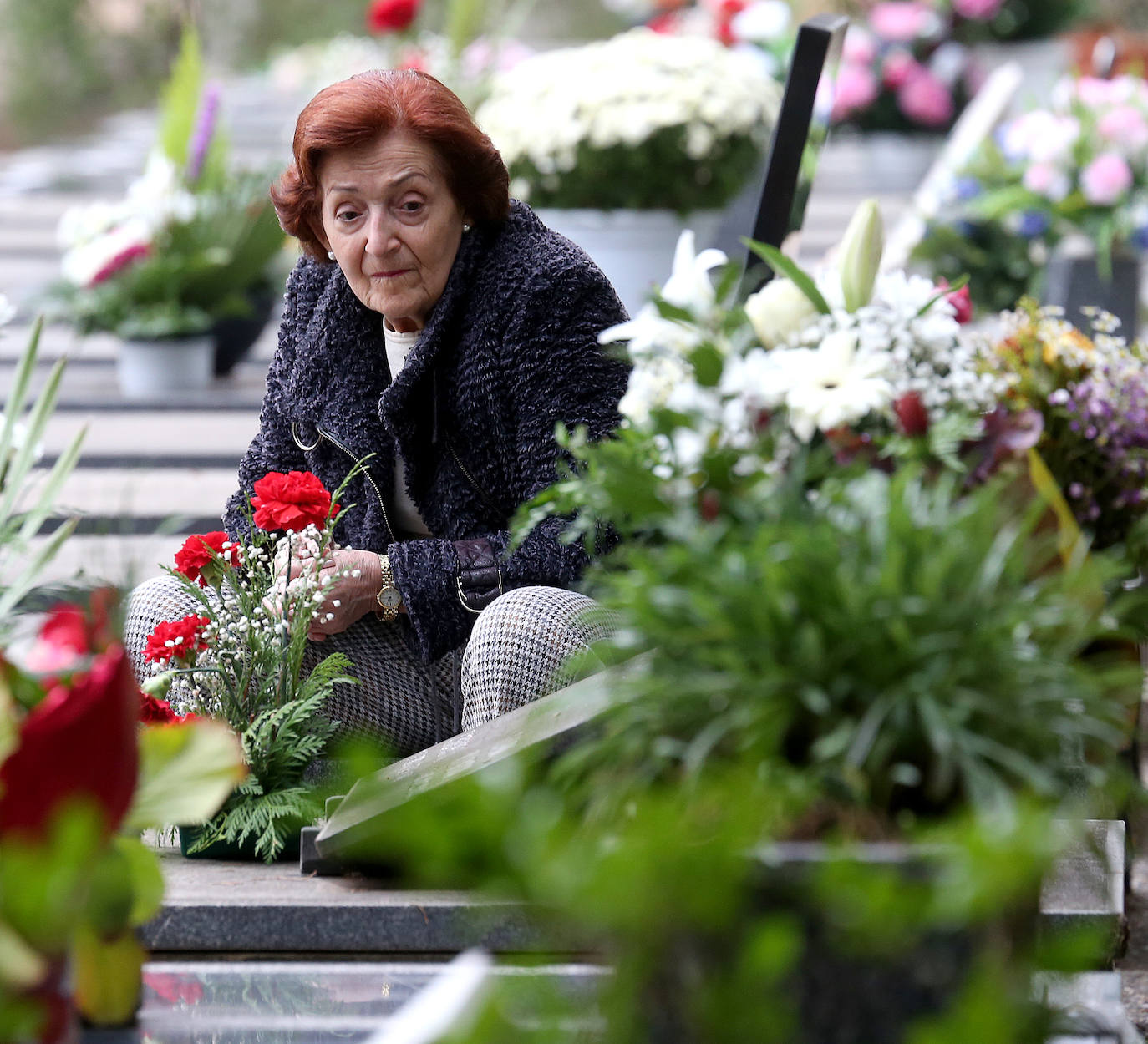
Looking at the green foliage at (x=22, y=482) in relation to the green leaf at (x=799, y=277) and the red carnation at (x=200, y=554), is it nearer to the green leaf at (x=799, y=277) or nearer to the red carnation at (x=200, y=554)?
the red carnation at (x=200, y=554)

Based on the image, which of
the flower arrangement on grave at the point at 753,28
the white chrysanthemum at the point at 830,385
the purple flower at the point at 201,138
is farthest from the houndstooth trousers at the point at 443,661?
the flower arrangement on grave at the point at 753,28

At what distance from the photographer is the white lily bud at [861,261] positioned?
4.98 ft

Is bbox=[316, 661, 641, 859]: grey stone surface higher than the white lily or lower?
lower

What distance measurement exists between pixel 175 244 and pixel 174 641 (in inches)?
135

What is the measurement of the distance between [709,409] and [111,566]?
1.99 meters

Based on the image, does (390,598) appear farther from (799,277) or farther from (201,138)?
(201,138)

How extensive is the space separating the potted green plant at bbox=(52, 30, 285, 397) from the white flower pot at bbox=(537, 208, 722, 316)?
1.27m

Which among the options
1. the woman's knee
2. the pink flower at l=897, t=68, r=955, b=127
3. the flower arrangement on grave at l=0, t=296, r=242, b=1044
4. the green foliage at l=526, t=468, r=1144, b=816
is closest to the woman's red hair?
the woman's knee

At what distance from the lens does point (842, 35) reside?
9.05ft

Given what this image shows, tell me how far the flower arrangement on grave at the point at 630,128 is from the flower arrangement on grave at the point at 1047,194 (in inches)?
38.7

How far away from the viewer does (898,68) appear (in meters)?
8.04

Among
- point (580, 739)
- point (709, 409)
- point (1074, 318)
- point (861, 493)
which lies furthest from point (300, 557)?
point (1074, 318)

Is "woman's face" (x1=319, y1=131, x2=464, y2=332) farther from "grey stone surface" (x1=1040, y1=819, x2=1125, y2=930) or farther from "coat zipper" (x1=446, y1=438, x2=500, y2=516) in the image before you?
"grey stone surface" (x1=1040, y1=819, x2=1125, y2=930)

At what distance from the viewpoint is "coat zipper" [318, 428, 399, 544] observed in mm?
2359
